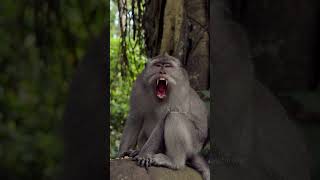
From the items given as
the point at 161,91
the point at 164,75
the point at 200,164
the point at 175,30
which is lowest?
the point at 200,164

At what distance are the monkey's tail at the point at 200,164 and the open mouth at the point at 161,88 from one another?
50cm

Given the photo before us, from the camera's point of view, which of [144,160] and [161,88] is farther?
[161,88]

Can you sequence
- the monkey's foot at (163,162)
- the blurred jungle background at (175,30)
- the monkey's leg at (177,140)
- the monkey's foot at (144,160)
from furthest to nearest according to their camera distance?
the blurred jungle background at (175,30) < the monkey's leg at (177,140) < the monkey's foot at (163,162) < the monkey's foot at (144,160)

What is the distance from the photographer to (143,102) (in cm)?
404

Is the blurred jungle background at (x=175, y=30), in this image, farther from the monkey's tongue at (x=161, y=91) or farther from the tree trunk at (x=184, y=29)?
the monkey's tongue at (x=161, y=91)

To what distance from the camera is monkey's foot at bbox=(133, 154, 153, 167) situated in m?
3.29

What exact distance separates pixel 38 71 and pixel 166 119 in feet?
7.41

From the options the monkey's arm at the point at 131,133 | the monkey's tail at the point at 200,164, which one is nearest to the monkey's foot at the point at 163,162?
the monkey's tail at the point at 200,164

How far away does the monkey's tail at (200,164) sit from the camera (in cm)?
350

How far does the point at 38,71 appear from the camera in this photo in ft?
4.84

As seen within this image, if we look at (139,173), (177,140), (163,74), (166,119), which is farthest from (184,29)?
(139,173)

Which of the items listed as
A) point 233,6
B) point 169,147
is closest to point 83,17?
point 233,6

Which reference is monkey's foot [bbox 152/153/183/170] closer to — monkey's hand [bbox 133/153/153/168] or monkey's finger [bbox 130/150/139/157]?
monkey's hand [bbox 133/153/153/168]

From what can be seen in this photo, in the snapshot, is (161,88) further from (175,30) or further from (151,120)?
(175,30)
